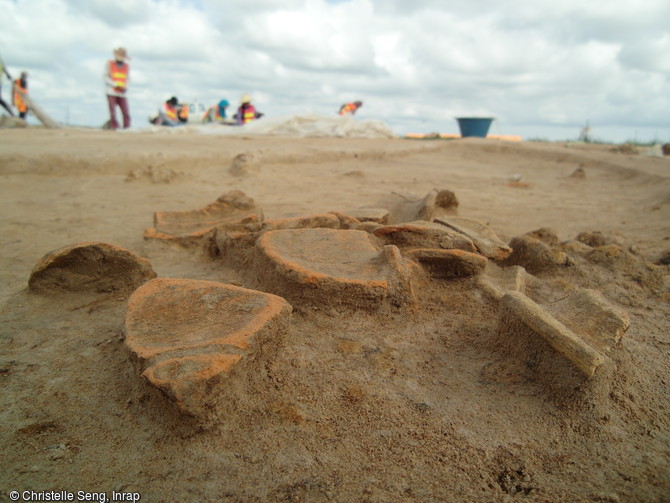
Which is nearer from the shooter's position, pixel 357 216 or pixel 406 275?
pixel 406 275

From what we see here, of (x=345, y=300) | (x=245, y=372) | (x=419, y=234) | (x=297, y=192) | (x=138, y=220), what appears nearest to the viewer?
(x=245, y=372)

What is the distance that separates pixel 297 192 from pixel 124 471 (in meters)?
3.43

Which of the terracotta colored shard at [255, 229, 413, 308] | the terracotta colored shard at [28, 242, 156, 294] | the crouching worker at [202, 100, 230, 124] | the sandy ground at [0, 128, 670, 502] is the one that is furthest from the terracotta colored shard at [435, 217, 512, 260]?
the crouching worker at [202, 100, 230, 124]

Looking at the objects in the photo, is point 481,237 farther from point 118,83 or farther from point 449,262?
point 118,83

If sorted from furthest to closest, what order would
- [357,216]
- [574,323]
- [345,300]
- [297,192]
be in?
[297,192] → [357,216] → [345,300] → [574,323]

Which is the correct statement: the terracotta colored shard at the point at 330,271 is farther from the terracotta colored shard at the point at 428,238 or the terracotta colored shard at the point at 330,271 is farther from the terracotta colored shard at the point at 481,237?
the terracotta colored shard at the point at 481,237

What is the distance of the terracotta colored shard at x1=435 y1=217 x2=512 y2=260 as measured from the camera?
2.19m

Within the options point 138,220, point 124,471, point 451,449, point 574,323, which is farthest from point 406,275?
point 138,220

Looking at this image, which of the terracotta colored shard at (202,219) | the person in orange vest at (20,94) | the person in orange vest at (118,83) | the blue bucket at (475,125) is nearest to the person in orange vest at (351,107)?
the blue bucket at (475,125)

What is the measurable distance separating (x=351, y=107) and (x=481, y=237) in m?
13.7

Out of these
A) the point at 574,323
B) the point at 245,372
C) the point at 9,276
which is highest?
the point at 574,323

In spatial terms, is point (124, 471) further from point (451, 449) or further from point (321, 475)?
point (451, 449)

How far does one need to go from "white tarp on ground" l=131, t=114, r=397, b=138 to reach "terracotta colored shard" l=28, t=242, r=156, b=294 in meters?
7.17

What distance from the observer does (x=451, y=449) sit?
1140mm
